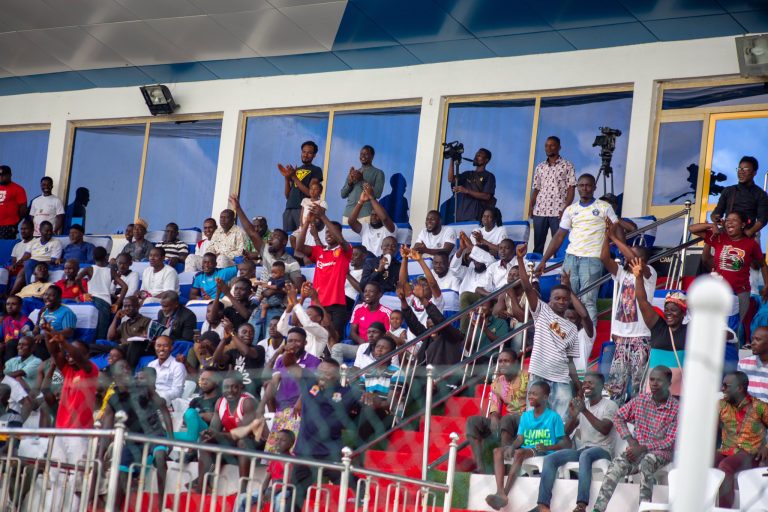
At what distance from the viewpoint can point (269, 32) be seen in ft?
48.0

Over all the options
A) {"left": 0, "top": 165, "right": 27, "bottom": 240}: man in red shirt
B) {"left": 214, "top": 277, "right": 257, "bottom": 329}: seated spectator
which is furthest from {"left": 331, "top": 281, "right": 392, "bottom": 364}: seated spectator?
{"left": 0, "top": 165, "right": 27, "bottom": 240}: man in red shirt

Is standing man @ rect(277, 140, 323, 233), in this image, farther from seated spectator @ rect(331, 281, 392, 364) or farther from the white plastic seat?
the white plastic seat

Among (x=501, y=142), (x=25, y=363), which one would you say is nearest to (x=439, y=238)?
(x=501, y=142)

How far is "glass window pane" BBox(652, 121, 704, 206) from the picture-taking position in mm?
12875

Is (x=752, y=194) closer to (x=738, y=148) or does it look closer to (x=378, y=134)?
(x=738, y=148)

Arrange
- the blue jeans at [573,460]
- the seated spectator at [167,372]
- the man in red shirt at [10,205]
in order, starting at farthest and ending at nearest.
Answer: the man in red shirt at [10,205] < the seated spectator at [167,372] < the blue jeans at [573,460]

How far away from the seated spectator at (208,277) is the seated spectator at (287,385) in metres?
2.97

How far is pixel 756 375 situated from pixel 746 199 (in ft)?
10.6

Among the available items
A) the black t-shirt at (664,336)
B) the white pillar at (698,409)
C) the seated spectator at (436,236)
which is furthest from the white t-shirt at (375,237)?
the white pillar at (698,409)

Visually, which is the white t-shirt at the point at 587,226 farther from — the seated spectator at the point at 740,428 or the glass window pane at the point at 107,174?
the glass window pane at the point at 107,174

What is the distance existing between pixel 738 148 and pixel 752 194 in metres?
1.86

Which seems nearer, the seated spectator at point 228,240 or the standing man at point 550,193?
the standing man at point 550,193

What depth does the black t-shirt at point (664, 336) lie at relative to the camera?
857 cm

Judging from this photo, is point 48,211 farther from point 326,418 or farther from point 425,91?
point 326,418
